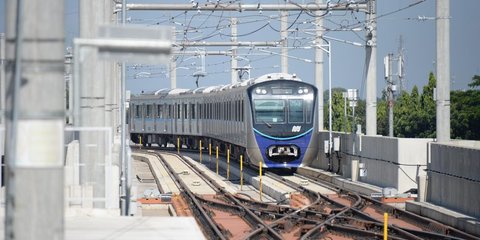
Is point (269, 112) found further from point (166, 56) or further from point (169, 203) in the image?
point (166, 56)

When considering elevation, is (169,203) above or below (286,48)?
below

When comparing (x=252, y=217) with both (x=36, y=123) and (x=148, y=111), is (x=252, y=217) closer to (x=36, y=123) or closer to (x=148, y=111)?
(x=36, y=123)

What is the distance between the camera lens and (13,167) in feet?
21.2

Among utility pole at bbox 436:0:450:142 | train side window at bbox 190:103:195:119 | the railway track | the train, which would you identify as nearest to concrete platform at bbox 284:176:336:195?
the railway track

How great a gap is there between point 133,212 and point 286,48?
30.4 metres

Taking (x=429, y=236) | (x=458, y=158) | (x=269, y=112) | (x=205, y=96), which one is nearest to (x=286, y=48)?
(x=205, y=96)

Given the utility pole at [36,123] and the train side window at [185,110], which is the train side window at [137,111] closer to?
the train side window at [185,110]

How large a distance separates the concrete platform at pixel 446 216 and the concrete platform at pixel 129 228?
6922mm

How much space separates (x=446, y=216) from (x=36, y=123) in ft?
58.6

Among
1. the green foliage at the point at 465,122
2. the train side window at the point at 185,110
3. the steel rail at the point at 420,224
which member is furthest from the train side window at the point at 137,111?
the steel rail at the point at 420,224

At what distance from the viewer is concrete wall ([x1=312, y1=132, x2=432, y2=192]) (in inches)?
1195

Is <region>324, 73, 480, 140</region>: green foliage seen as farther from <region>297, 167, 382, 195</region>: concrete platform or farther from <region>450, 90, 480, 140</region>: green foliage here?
<region>297, 167, 382, 195</region>: concrete platform

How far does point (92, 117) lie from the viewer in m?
19.0

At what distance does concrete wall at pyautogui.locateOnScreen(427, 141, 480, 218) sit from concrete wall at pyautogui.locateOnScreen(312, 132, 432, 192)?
10.9 feet
